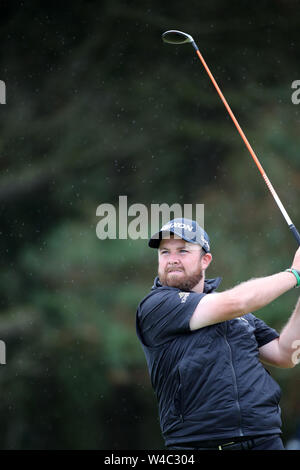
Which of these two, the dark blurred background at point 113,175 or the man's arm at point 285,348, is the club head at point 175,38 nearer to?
the man's arm at point 285,348

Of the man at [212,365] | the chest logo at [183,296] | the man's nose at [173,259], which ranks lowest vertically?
the man at [212,365]

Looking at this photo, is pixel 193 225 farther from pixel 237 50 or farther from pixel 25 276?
pixel 237 50

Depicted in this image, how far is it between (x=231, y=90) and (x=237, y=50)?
723 millimetres

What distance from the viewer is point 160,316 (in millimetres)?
4094

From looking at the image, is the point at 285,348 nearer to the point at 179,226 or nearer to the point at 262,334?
the point at 262,334

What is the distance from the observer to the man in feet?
12.7

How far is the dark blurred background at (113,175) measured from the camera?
12.4 metres

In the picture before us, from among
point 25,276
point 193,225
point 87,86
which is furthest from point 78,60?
point 193,225

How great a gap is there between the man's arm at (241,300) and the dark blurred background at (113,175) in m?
8.02

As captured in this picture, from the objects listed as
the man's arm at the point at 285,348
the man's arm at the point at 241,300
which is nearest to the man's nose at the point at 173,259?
the man's arm at the point at 241,300
